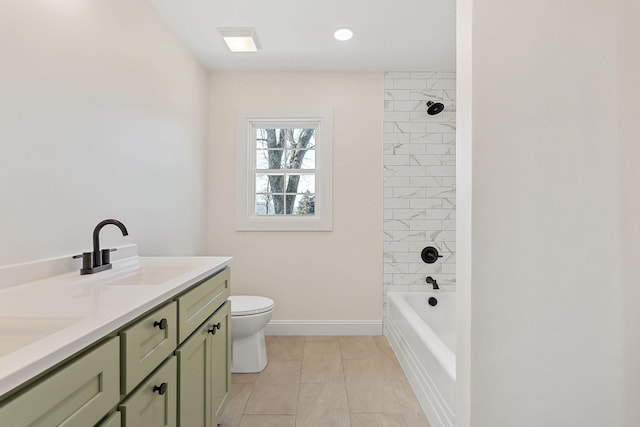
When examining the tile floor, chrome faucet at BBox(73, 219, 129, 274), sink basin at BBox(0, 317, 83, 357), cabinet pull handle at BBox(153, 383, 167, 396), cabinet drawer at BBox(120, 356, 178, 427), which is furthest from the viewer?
the tile floor

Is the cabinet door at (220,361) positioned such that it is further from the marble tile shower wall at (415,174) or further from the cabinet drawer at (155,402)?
the marble tile shower wall at (415,174)

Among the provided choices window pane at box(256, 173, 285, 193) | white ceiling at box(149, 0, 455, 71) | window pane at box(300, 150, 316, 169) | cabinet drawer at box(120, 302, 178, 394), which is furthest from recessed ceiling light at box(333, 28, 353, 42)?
cabinet drawer at box(120, 302, 178, 394)

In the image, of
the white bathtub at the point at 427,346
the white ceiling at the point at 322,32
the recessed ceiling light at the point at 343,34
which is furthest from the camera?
the recessed ceiling light at the point at 343,34

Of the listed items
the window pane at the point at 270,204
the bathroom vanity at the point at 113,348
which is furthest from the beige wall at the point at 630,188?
the window pane at the point at 270,204

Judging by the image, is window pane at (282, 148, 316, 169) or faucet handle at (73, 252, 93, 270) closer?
faucet handle at (73, 252, 93, 270)

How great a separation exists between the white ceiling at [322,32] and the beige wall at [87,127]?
10.5 inches

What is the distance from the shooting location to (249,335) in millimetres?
2488

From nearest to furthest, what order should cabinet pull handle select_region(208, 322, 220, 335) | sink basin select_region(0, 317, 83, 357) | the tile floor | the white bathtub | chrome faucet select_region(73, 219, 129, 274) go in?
sink basin select_region(0, 317, 83, 357), chrome faucet select_region(73, 219, 129, 274), cabinet pull handle select_region(208, 322, 220, 335), the white bathtub, the tile floor

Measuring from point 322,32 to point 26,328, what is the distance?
2.49 m

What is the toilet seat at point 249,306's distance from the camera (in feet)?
7.82

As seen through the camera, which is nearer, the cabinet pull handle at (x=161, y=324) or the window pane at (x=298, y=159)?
the cabinet pull handle at (x=161, y=324)

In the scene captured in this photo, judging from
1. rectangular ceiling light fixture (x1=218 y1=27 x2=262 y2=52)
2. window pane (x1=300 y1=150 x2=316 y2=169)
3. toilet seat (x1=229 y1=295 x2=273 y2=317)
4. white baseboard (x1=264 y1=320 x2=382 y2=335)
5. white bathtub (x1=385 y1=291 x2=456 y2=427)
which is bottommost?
white baseboard (x1=264 y1=320 x2=382 y2=335)

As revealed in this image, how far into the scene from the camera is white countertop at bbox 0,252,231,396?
632 mm

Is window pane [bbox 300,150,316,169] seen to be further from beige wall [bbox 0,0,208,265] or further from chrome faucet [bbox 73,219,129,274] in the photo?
chrome faucet [bbox 73,219,129,274]
